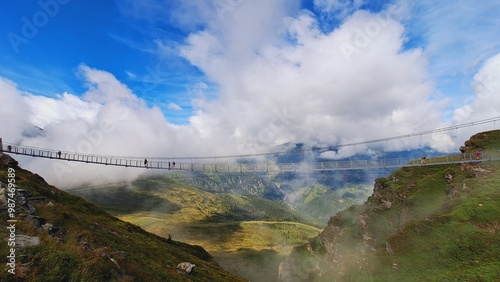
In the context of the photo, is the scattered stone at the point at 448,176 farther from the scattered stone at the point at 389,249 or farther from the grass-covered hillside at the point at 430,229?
the scattered stone at the point at 389,249

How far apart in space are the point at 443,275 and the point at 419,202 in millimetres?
40758

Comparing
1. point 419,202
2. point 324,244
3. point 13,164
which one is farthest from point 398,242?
point 13,164

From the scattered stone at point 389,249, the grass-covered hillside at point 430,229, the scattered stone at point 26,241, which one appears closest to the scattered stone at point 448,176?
the grass-covered hillside at point 430,229

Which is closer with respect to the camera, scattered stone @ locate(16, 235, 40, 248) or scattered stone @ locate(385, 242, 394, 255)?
scattered stone @ locate(16, 235, 40, 248)

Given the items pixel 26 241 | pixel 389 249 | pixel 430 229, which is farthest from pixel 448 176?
pixel 26 241

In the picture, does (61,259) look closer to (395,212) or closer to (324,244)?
(395,212)

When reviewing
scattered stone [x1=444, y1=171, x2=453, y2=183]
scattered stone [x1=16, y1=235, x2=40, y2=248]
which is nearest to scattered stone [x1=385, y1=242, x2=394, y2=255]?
scattered stone [x1=444, y1=171, x2=453, y2=183]

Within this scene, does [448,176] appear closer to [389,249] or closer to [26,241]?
[389,249]

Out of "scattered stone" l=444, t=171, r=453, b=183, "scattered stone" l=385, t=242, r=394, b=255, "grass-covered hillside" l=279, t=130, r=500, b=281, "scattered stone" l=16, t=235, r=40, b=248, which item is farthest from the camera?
"scattered stone" l=444, t=171, r=453, b=183

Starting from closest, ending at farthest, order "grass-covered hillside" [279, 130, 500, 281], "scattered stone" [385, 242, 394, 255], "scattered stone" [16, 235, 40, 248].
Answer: "scattered stone" [16, 235, 40, 248] → "grass-covered hillside" [279, 130, 500, 281] → "scattered stone" [385, 242, 394, 255]

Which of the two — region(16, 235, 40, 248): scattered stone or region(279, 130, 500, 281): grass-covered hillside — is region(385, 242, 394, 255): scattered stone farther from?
region(16, 235, 40, 248): scattered stone

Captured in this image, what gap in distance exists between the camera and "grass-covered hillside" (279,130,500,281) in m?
60.1

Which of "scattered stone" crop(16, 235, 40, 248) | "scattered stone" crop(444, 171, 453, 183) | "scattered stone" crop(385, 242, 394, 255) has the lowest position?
"scattered stone" crop(385, 242, 394, 255)

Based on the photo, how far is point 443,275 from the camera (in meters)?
58.1
